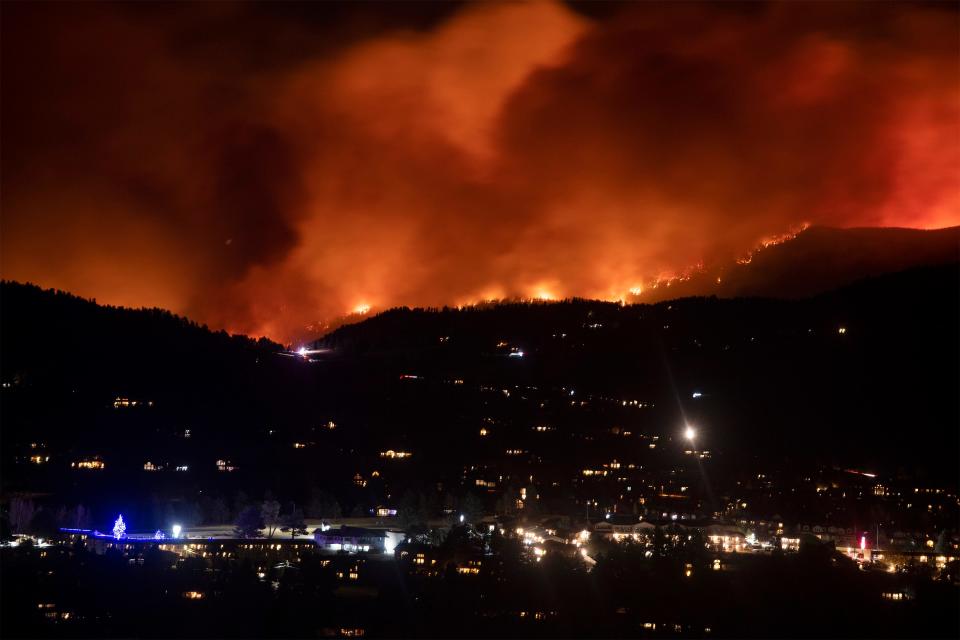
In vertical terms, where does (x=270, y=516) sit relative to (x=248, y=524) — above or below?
above

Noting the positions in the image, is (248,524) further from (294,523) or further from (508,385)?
(508,385)

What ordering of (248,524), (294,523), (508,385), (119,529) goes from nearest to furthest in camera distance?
(119,529), (248,524), (294,523), (508,385)

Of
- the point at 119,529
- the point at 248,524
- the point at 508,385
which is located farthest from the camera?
the point at 508,385

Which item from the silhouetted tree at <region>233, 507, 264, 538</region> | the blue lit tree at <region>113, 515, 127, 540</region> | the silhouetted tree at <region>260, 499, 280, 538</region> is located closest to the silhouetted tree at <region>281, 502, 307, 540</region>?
the silhouetted tree at <region>260, 499, 280, 538</region>

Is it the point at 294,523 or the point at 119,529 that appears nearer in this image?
the point at 119,529

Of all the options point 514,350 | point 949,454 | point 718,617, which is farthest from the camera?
point 514,350

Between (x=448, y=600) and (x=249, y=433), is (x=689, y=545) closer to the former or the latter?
(x=448, y=600)

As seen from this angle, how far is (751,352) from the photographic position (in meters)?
Result: 78.1

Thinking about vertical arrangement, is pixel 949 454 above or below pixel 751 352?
below

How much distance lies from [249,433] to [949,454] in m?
44.0

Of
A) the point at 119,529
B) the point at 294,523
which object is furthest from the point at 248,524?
the point at 119,529

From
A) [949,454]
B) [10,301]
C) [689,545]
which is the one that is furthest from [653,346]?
[10,301]

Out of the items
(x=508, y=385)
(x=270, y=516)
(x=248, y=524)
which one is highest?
(x=508, y=385)

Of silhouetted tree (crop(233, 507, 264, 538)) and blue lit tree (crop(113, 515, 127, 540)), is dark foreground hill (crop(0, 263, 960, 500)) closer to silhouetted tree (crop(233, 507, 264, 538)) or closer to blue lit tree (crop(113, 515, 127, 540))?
silhouetted tree (crop(233, 507, 264, 538))
